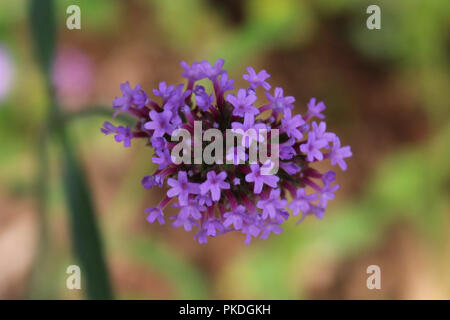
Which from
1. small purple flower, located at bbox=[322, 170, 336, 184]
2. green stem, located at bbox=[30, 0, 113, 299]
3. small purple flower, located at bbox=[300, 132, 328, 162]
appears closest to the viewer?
small purple flower, located at bbox=[300, 132, 328, 162]

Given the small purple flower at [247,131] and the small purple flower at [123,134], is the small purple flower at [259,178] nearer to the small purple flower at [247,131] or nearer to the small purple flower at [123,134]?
the small purple flower at [247,131]

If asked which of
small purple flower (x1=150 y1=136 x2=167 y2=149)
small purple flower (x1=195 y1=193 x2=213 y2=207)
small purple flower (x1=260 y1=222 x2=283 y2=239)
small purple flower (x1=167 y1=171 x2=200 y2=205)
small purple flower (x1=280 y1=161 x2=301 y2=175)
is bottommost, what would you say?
small purple flower (x1=260 y1=222 x2=283 y2=239)

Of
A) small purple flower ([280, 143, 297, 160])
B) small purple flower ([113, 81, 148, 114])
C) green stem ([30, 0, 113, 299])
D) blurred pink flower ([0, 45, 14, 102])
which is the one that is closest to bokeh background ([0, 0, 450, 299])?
blurred pink flower ([0, 45, 14, 102])

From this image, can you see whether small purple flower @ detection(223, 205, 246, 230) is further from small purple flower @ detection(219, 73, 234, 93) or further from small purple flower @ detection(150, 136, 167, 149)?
small purple flower @ detection(219, 73, 234, 93)

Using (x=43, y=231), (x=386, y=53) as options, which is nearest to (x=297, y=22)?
(x=386, y=53)

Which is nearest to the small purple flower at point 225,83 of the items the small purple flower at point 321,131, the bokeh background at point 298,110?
the small purple flower at point 321,131

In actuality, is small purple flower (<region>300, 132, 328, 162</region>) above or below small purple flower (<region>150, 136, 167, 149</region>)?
below

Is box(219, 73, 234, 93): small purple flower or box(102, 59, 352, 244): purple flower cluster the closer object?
box(102, 59, 352, 244): purple flower cluster
